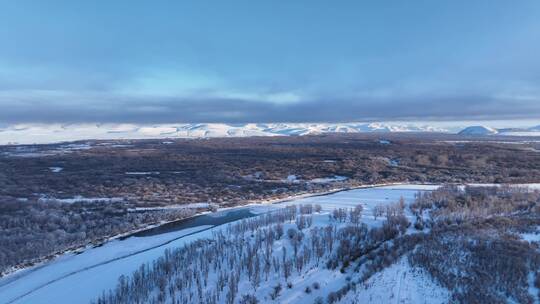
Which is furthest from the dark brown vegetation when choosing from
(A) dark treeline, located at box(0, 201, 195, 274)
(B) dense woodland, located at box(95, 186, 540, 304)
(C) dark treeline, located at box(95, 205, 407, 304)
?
(B) dense woodland, located at box(95, 186, 540, 304)

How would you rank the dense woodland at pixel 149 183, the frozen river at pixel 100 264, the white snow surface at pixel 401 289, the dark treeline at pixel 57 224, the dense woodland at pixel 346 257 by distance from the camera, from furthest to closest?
the dense woodland at pixel 149 183
the dark treeline at pixel 57 224
the frozen river at pixel 100 264
the dense woodland at pixel 346 257
the white snow surface at pixel 401 289

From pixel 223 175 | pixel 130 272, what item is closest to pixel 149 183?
pixel 223 175

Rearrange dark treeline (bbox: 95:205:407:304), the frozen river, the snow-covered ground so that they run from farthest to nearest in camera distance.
Result: 1. the frozen river
2. dark treeline (bbox: 95:205:407:304)
3. the snow-covered ground

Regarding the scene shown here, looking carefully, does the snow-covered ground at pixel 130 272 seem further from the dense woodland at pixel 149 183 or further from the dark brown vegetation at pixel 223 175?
the dark brown vegetation at pixel 223 175

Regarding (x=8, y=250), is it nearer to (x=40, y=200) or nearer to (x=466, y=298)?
(x=40, y=200)

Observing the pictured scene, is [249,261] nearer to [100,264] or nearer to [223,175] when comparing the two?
[100,264]

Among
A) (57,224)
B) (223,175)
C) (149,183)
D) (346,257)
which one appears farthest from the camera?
(223,175)

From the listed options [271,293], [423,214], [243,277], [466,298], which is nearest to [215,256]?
[243,277]

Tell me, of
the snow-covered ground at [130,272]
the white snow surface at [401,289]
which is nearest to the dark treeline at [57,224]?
the snow-covered ground at [130,272]

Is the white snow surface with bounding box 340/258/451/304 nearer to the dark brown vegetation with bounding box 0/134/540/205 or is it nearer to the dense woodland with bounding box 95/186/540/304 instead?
the dense woodland with bounding box 95/186/540/304
